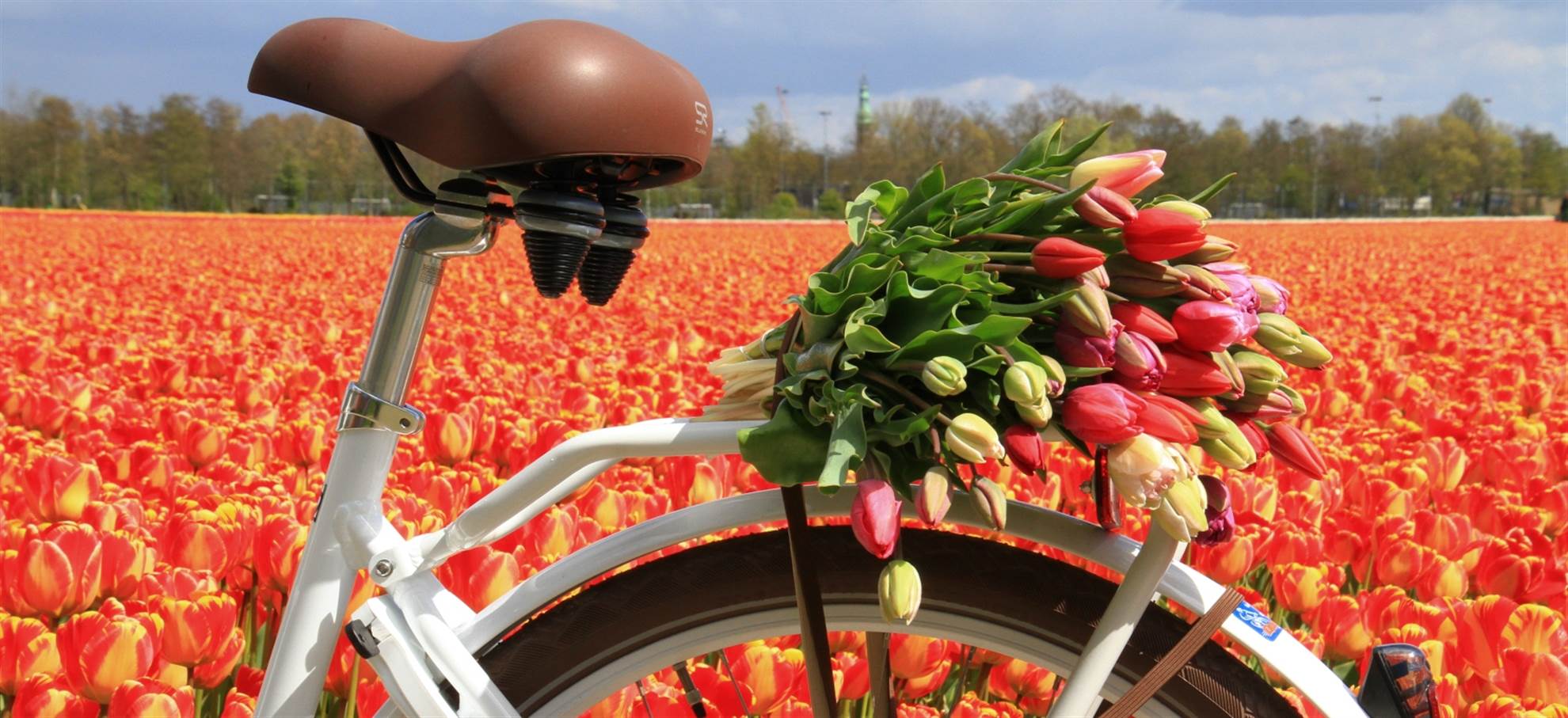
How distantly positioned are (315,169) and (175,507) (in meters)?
51.4

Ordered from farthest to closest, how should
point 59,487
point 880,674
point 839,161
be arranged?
point 839,161 → point 59,487 → point 880,674

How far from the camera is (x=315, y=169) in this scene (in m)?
49.5

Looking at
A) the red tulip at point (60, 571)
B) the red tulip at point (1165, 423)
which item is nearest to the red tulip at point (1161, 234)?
the red tulip at point (1165, 423)

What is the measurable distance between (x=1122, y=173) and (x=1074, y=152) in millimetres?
66

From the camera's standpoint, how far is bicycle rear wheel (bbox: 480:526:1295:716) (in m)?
0.94

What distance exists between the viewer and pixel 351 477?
1.06m

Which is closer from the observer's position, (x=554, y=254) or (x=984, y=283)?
(x=984, y=283)

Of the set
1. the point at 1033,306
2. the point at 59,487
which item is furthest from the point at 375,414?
the point at 59,487

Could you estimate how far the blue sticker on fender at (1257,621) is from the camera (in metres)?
0.95

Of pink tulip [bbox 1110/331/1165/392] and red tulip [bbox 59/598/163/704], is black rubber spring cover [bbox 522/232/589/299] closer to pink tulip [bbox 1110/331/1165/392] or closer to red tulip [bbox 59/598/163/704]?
pink tulip [bbox 1110/331/1165/392]

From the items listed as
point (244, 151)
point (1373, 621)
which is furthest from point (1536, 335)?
point (244, 151)

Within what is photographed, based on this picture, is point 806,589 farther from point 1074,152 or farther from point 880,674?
point 1074,152

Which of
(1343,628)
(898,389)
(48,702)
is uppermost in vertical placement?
(898,389)

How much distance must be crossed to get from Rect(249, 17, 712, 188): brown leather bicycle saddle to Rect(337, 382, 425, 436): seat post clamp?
231 millimetres
